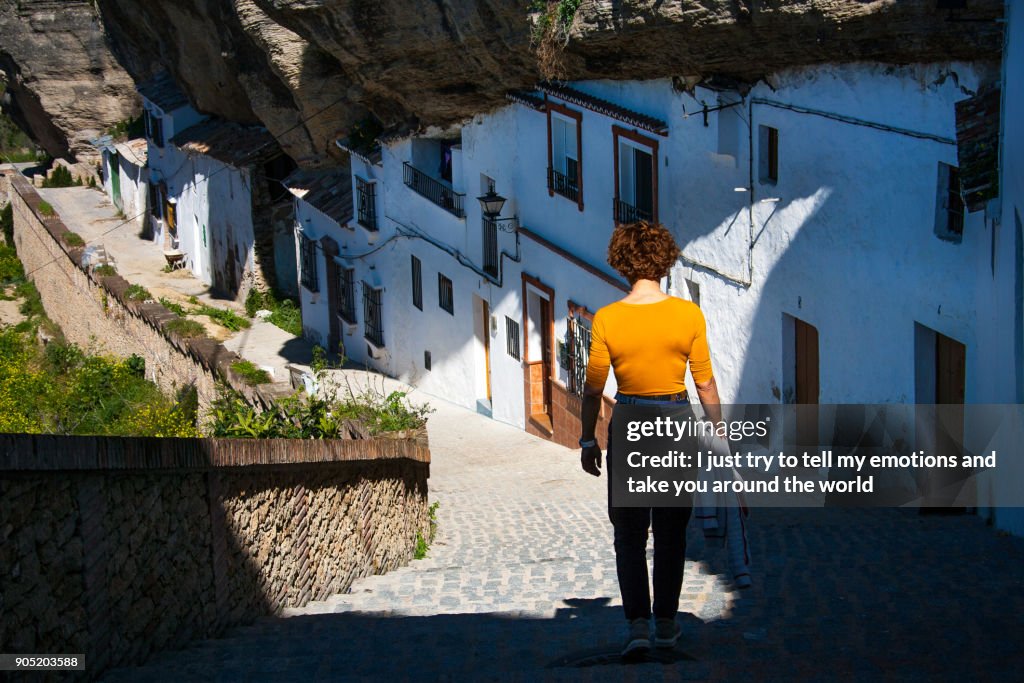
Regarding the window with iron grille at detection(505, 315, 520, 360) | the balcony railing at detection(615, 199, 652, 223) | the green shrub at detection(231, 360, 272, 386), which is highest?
the balcony railing at detection(615, 199, 652, 223)

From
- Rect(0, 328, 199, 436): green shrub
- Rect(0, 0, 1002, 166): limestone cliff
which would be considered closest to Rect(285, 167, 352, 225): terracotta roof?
Rect(0, 0, 1002, 166): limestone cliff

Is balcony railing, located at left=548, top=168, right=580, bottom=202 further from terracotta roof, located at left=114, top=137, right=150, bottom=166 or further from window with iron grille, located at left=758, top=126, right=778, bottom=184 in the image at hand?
terracotta roof, located at left=114, top=137, right=150, bottom=166

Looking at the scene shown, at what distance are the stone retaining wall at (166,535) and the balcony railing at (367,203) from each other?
15.8 metres

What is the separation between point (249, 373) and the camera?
54.1 feet

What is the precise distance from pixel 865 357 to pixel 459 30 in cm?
844

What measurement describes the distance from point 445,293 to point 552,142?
5.40m

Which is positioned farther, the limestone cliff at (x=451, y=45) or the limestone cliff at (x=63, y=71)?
the limestone cliff at (x=63, y=71)

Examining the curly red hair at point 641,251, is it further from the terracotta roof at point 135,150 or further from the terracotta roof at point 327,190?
the terracotta roof at point 135,150

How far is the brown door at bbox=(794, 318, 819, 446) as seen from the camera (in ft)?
43.4

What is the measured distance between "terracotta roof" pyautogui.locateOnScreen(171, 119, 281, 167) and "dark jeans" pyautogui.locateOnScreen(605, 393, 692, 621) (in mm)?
24931

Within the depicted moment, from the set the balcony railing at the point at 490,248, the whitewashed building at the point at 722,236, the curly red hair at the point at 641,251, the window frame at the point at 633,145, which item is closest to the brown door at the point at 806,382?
the whitewashed building at the point at 722,236

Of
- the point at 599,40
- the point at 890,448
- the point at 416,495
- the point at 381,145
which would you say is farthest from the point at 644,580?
the point at 381,145

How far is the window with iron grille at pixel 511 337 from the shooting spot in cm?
2077

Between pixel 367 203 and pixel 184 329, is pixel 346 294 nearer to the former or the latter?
pixel 367 203
